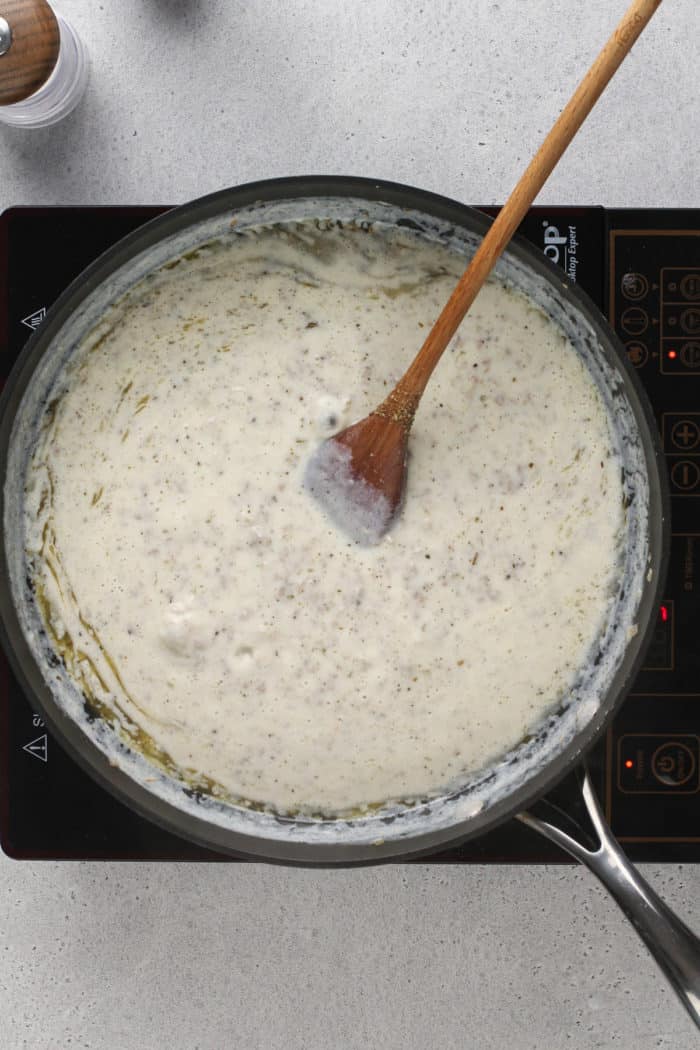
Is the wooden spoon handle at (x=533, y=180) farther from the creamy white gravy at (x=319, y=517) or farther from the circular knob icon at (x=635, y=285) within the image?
the circular knob icon at (x=635, y=285)

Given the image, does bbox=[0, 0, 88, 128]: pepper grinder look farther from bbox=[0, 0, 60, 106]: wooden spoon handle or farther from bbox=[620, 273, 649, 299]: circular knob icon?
bbox=[620, 273, 649, 299]: circular knob icon

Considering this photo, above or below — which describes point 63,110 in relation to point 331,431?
above

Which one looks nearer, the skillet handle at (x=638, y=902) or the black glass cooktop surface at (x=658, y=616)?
the skillet handle at (x=638, y=902)

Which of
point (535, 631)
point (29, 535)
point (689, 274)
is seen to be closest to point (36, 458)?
point (29, 535)

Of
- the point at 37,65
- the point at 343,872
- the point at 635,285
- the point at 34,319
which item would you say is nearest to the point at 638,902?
the point at 343,872

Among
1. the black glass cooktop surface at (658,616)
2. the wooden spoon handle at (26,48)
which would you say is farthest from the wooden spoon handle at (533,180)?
the wooden spoon handle at (26,48)

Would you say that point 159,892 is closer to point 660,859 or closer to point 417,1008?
point 417,1008

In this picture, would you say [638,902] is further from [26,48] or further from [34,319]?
[26,48]
